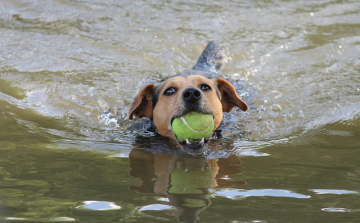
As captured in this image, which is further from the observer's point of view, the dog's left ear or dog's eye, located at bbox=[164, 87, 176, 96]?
the dog's left ear

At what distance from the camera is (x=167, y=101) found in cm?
503

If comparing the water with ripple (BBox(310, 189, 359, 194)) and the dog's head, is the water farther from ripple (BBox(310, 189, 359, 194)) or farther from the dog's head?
the dog's head

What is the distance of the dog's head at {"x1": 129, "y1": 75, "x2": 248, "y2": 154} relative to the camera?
180 inches

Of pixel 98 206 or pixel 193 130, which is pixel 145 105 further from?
pixel 98 206

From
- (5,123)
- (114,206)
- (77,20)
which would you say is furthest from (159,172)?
(77,20)

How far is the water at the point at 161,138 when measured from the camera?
10.6ft

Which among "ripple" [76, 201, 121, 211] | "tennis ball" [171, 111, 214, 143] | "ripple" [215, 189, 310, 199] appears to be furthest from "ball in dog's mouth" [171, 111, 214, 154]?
"ripple" [76, 201, 121, 211]

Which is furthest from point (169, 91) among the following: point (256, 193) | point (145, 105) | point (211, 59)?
point (211, 59)

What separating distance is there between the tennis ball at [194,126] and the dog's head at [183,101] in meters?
0.06

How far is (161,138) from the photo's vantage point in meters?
5.32

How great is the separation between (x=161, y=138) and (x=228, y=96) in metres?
0.99

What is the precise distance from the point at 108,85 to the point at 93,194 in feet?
12.8

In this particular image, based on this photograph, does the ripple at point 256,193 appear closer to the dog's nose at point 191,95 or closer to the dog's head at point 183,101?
the dog's head at point 183,101

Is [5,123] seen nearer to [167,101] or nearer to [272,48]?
[167,101]
